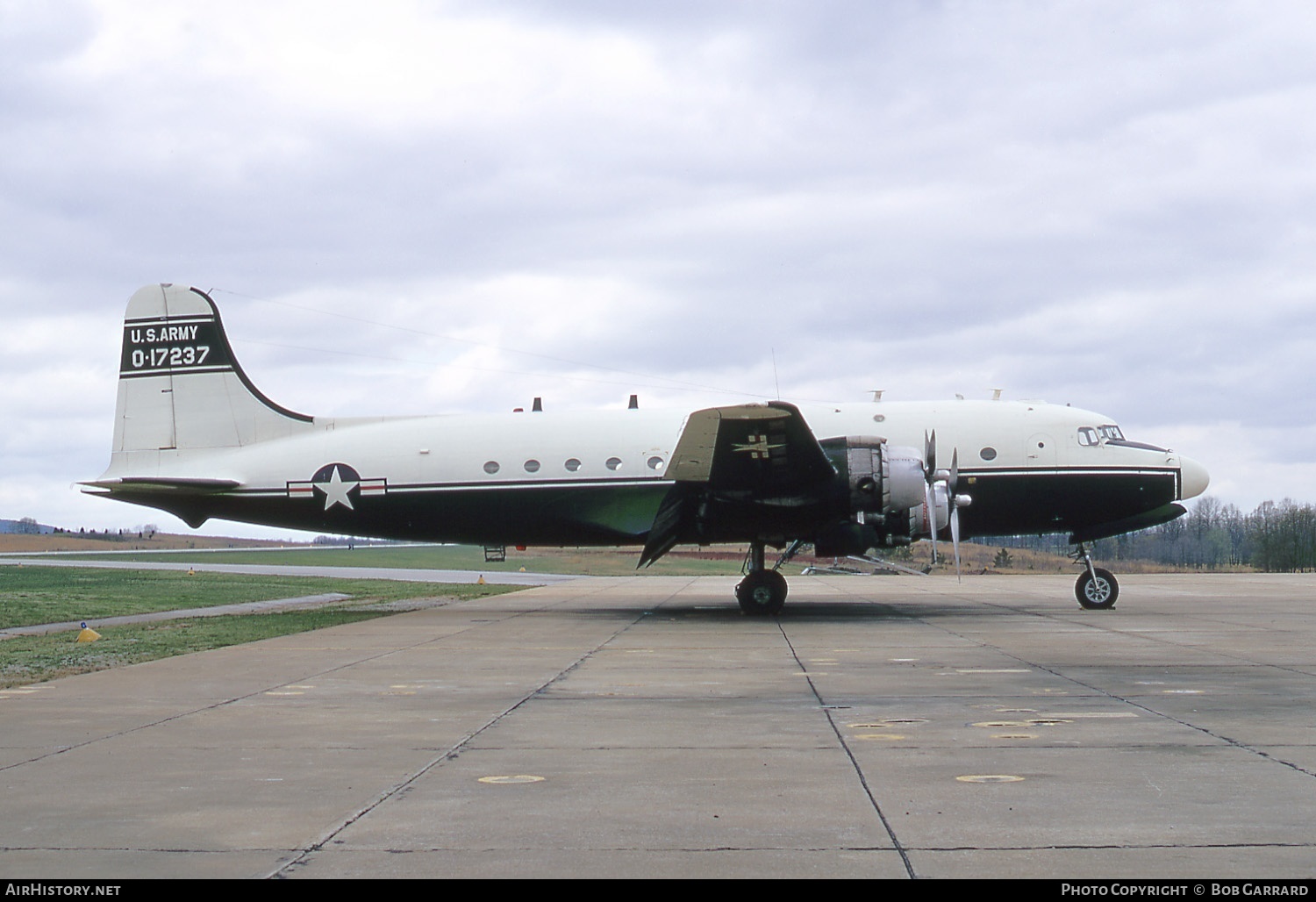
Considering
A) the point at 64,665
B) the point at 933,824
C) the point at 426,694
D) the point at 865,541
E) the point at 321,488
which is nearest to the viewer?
the point at 933,824

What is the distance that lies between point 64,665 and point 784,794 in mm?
11687

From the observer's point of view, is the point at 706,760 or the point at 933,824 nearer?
the point at 933,824

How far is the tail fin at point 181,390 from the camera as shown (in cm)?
2556

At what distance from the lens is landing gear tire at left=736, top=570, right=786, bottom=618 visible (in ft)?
75.5

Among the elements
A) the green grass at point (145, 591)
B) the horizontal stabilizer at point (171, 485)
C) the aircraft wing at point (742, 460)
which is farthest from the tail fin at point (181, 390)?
the aircraft wing at point (742, 460)

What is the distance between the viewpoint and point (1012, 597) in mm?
30422

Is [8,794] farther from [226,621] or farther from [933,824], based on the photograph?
[226,621]

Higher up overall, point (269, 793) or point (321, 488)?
point (321, 488)

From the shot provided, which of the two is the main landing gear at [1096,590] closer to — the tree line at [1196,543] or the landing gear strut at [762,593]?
the landing gear strut at [762,593]

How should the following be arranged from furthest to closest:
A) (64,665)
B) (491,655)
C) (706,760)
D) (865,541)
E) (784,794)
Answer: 1. (865,541)
2. (491,655)
3. (64,665)
4. (706,760)
5. (784,794)

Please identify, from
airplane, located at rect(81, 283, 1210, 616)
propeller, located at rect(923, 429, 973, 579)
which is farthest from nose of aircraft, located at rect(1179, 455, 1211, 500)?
propeller, located at rect(923, 429, 973, 579)

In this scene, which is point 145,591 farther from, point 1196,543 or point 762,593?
point 1196,543

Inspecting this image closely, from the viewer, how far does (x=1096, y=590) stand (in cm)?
2469
